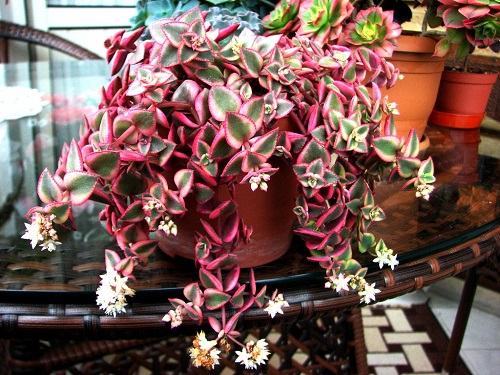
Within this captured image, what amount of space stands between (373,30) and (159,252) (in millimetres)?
391

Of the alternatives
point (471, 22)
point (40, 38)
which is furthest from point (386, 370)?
point (40, 38)

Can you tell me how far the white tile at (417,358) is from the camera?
5.04 feet

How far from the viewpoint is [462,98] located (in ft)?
3.41

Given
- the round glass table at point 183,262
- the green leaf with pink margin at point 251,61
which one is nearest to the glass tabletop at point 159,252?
the round glass table at point 183,262

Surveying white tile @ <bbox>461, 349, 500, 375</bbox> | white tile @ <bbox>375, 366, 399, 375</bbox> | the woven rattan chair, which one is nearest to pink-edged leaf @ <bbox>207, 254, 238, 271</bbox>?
white tile @ <bbox>375, 366, 399, 375</bbox>

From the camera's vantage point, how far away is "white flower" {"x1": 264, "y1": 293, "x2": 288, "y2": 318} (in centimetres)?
47

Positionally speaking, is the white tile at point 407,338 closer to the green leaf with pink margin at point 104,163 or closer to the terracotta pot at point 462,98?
the terracotta pot at point 462,98

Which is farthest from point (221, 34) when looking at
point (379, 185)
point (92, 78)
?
point (92, 78)

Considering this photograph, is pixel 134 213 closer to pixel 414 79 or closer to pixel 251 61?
pixel 251 61

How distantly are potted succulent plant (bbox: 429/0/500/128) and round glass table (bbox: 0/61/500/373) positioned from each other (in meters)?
0.09

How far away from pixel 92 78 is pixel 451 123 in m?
1.09

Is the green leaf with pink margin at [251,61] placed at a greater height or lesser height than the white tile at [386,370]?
greater

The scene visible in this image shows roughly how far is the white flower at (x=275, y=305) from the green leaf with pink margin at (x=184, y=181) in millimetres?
134

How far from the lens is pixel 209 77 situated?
464 mm
